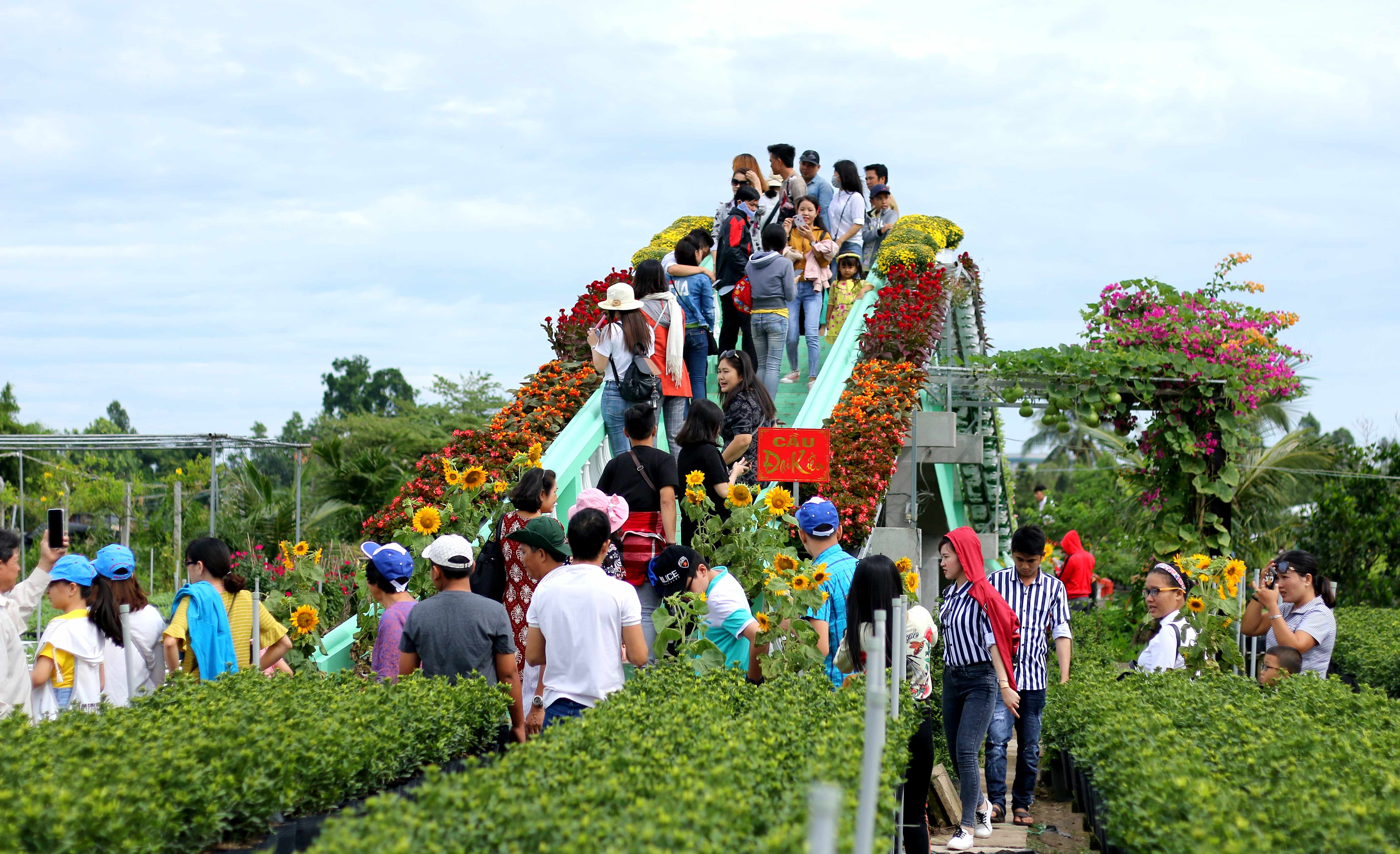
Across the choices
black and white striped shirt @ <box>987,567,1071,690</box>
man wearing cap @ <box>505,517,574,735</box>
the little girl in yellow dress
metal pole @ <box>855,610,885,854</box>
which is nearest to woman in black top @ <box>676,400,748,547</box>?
man wearing cap @ <box>505,517,574,735</box>

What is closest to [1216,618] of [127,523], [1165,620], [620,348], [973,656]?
[1165,620]

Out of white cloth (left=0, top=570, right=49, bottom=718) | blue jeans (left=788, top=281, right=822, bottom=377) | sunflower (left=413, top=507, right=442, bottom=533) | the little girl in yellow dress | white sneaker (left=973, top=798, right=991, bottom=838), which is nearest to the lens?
white cloth (left=0, top=570, right=49, bottom=718)

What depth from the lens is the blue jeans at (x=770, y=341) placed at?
34.4 ft

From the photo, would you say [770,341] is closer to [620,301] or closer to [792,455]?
[620,301]

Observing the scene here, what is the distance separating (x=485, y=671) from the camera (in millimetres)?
5230

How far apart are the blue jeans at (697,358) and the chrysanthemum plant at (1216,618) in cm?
388

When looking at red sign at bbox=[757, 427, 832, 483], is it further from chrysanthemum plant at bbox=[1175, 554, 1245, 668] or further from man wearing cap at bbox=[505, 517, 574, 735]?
chrysanthemum plant at bbox=[1175, 554, 1245, 668]

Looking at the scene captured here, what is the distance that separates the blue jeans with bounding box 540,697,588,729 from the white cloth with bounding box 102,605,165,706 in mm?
1768

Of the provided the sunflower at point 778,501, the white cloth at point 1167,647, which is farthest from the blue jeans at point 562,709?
the white cloth at point 1167,647

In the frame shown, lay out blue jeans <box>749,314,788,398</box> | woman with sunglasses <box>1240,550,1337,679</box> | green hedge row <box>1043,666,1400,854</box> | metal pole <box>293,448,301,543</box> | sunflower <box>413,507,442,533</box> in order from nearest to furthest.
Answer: green hedge row <box>1043,666,1400,854</box> → sunflower <box>413,507,442,533</box> → woman with sunglasses <box>1240,550,1337,679</box> → metal pole <box>293,448,301,543</box> → blue jeans <box>749,314,788,398</box>

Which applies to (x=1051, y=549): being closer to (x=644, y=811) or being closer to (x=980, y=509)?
(x=980, y=509)

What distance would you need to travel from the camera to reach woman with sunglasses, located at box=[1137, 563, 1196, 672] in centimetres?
711

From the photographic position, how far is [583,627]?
4773mm

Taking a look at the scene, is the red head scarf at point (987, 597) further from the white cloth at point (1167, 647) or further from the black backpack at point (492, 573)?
the black backpack at point (492, 573)
